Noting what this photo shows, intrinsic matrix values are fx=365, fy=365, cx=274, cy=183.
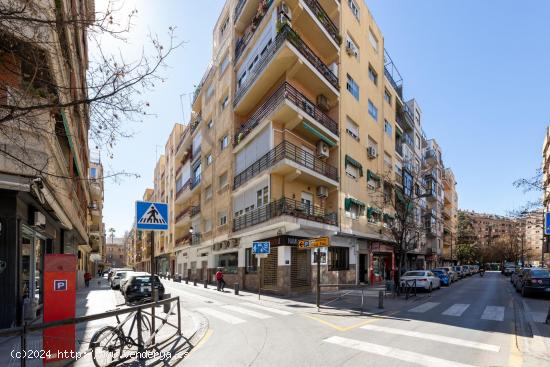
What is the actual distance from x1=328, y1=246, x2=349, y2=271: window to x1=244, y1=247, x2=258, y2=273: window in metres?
5.06

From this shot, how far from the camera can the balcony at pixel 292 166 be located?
20969 millimetres

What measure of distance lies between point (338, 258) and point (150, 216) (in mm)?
19674

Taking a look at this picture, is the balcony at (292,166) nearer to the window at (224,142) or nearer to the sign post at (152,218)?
the window at (224,142)

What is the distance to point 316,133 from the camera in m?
23.2

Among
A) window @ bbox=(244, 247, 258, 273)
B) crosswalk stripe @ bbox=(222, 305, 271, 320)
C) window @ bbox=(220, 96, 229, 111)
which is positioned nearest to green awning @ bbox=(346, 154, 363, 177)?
window @ bbox=(244, 247, 258, 273)

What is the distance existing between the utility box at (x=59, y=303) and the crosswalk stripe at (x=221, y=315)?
5921mm

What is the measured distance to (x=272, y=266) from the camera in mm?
22766

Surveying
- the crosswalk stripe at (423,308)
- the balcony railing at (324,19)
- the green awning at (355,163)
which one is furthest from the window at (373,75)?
the crosswalk stripe at (423,308)

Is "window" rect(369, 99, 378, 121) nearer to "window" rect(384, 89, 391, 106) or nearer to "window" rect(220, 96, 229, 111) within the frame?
"window" rect(384, 89, 391, 106)

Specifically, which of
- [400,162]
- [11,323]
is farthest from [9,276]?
[400,162]

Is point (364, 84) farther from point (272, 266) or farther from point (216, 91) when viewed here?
point (272, 266)

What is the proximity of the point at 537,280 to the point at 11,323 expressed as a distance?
2334 cm

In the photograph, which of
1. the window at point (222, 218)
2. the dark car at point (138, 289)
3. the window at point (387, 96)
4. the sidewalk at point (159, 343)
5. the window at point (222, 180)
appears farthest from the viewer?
the window at point (387, 96)

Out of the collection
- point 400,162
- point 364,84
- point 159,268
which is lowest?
point 159,268
